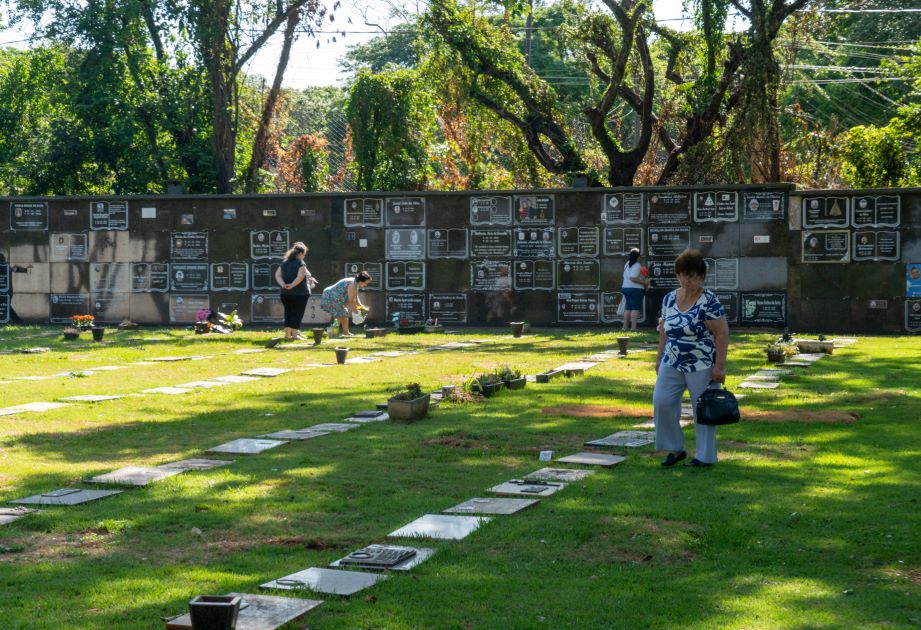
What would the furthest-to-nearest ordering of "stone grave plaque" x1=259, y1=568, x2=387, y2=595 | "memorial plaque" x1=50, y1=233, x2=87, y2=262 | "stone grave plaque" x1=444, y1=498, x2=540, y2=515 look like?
1. "memorial plaque" x1=50, y1=233, x2=87, y2=262
2. "stone grave plaque" x1=444, y1=498, x2=540, y2=515
3. "stone grave plaque" x1=259, y1=568, x2=387, y2=595

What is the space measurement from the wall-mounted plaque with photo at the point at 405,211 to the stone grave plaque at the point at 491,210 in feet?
3.73

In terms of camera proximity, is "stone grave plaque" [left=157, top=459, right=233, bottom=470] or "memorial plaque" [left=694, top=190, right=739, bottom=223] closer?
"stone grave plaque" [left=157, top=459, right=233, bottom=470]

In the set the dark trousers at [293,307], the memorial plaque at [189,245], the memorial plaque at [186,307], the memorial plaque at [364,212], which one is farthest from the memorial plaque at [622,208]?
the memorial plaque at [186,307]

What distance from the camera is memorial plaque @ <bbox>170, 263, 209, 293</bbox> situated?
26.6m

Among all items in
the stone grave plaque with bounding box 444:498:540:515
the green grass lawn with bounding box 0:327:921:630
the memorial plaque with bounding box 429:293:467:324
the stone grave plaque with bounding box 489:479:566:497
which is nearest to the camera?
the green grass lawn with bounding box 0:327:921:630

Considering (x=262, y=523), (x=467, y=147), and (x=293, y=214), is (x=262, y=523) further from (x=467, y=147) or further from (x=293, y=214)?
(x=467, y=147)

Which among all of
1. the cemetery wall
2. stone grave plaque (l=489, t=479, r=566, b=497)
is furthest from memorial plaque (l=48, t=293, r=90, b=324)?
stone grave plaque (l=489, t=479, r=566, b=497)

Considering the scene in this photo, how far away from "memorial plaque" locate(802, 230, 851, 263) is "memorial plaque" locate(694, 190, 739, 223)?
147 cm

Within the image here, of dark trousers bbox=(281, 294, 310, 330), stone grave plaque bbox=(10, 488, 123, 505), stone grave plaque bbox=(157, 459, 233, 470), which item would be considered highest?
dark trousers bbox=(281, 294, 310, 330)

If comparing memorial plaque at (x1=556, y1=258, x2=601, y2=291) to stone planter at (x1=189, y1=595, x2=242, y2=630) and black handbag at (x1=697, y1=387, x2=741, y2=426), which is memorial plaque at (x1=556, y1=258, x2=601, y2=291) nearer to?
black handbag at (x1=697, y1=387, x2=741, y2=426)

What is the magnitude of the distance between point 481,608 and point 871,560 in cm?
217

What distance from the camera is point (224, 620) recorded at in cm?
447

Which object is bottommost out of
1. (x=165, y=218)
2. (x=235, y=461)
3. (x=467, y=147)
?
(x=235, y=461)

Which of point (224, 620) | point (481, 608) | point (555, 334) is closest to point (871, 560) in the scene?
point (481, 608)
